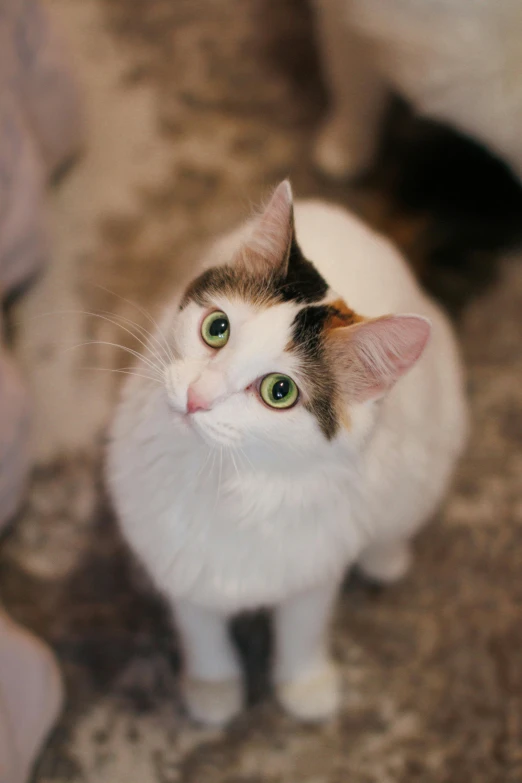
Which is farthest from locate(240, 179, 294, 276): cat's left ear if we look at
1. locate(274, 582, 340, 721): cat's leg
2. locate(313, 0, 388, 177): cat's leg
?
locate(313, 0, 388, 177): cat's leg

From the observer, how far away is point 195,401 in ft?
2.07

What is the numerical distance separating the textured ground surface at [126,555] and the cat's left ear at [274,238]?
24.5 inches

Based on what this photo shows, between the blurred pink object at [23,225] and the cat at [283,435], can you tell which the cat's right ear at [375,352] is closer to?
the cat at [283,435]

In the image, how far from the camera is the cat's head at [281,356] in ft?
2.10

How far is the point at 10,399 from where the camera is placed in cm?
111

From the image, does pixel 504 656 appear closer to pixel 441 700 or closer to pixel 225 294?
pixel 441 700

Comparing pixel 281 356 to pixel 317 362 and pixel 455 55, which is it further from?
pixel 455 55

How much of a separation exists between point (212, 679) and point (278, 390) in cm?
62

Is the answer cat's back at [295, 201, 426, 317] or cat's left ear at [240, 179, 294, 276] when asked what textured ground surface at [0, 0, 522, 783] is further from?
cat's left ear at [240, 179, 294, 276]

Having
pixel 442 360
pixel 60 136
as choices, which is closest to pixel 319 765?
pixel 442 360

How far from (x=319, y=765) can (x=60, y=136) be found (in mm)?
1344

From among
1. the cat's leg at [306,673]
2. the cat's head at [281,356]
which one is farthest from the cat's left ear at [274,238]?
the cat's leg at [306,673]

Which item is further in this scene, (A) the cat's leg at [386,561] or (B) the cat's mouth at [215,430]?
(A) the cat's leg at [386,561]

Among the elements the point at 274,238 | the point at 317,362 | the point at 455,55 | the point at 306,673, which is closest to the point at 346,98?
the point at 455,55
